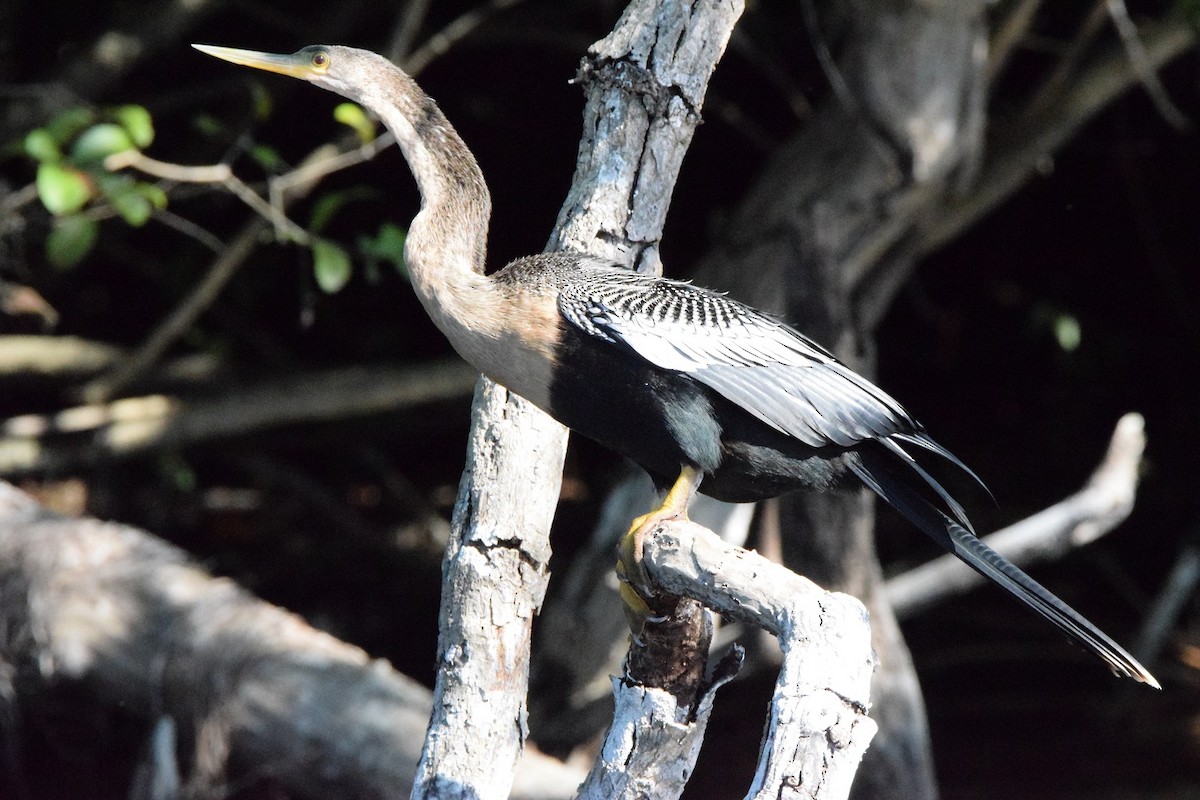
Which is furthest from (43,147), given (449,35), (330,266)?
(449,35)

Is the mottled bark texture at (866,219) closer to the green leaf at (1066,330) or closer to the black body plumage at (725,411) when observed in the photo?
the green leaf at (1066,330)

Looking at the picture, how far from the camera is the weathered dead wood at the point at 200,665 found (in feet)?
10.7

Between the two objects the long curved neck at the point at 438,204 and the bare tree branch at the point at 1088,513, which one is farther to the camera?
the bare tree branch at the point at 1088,513

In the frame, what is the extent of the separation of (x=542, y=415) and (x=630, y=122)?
0.54 m

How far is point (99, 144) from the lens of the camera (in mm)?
3059

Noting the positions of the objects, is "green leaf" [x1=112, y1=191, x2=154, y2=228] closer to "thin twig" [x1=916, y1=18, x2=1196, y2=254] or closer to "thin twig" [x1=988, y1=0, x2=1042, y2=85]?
"thin twig" [x1=916, y1=18, x2=1196, y2=254]

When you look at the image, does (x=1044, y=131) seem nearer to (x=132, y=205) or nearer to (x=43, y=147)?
(x=132, y=205)

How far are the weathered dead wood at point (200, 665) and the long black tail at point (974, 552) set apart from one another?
4.25ft

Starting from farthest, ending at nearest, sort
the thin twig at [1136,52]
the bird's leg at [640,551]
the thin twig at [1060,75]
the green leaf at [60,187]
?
the thin twig at [1060,75], the thin twig at [1136,52], the green leaf at [60,187], the bird's leg at [640,551]

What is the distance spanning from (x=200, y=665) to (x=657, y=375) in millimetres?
1826

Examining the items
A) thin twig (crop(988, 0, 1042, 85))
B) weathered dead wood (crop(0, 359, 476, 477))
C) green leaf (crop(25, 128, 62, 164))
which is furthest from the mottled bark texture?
green leaf (crop(25, 128, 62, 164))

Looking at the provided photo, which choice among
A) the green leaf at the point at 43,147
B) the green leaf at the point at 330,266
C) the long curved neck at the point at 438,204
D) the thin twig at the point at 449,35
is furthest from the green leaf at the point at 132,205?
the thin twig at the point at 449,35

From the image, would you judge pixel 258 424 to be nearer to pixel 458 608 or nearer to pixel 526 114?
pixel 526 114

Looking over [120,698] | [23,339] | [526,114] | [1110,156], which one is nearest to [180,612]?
[120,698]
